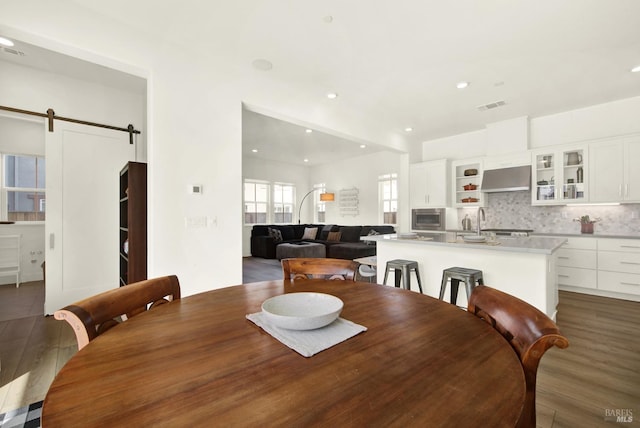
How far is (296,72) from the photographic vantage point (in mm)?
3377

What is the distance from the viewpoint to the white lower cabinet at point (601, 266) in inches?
151

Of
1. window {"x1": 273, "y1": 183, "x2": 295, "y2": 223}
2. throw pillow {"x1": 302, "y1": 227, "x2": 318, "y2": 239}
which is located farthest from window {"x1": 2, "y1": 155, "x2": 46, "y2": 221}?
throw pillow {"x1": 302, "y1": 227, "x2": 318, "y2": 239}

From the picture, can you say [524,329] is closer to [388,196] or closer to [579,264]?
[579,264]

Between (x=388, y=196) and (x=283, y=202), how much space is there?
340cm

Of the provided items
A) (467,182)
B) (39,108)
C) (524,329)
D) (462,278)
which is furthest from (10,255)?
(467,182)

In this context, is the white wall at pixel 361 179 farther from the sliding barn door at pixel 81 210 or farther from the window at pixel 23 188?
the window at pixel 23 188

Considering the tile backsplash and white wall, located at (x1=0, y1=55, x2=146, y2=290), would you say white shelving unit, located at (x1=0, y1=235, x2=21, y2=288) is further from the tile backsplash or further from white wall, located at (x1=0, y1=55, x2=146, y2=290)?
the tile backsplash

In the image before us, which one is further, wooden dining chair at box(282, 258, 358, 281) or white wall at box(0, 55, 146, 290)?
white wall at box(0, 55, 146, 290)

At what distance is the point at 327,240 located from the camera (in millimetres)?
7719

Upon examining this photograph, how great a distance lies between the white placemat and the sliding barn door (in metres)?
3.74

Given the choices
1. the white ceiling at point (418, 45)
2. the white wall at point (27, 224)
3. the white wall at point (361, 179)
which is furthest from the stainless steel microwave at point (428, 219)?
the white wall at point (27, 224)

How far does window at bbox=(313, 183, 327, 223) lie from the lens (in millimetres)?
9461

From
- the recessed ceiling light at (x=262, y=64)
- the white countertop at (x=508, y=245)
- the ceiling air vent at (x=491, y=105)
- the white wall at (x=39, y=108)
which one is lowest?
the white countertop at (x=508, y=245)

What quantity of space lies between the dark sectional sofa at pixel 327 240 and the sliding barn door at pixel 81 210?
3922mm
